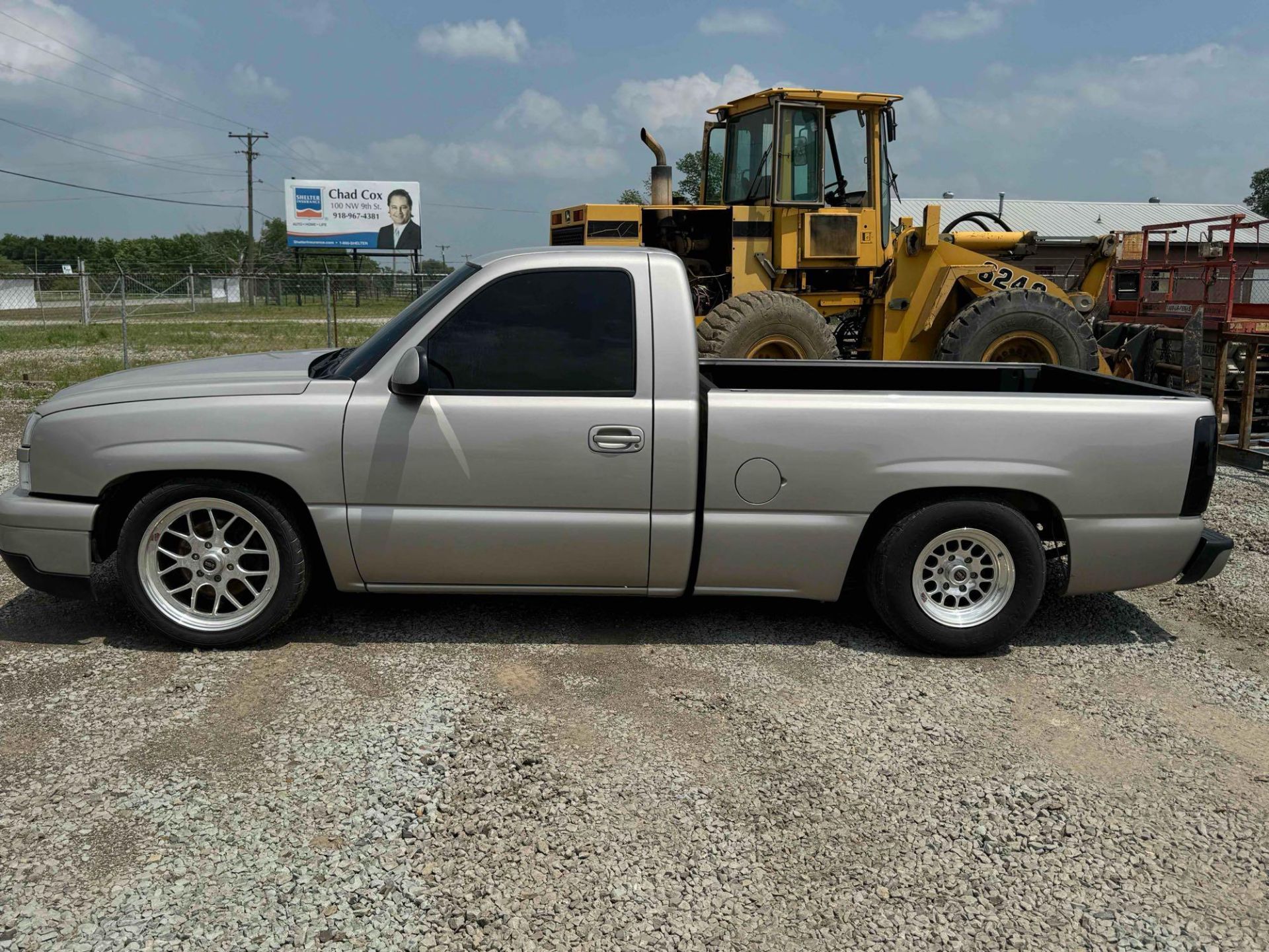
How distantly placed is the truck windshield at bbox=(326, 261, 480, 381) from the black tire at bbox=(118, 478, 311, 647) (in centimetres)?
67

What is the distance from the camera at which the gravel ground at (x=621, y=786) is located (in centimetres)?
292

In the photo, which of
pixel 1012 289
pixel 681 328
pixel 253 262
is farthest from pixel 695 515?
pixel 253 262

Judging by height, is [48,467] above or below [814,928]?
above

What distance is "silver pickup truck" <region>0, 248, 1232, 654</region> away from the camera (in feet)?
14.9

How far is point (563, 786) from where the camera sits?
359 centimetres

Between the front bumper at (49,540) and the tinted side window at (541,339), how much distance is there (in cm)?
171

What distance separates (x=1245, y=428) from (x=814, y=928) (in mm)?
8434

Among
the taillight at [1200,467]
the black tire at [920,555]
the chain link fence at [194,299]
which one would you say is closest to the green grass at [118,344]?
the chain link fence at [194,299]

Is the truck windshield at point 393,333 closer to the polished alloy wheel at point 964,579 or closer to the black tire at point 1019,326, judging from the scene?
the polished alloy wheel at point 964,579

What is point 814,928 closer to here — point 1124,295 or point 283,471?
point 283,471

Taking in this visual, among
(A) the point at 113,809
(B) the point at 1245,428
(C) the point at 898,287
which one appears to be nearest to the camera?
(A) the point at 113,809

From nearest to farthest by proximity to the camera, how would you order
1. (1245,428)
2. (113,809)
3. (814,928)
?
1. (814,928)
2. (113,809)
3. (1245,428)

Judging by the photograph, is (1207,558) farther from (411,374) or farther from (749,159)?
(749,159)

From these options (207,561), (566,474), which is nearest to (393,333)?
(566,474)
